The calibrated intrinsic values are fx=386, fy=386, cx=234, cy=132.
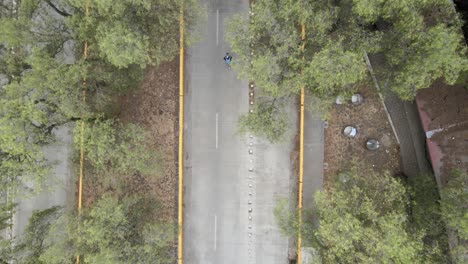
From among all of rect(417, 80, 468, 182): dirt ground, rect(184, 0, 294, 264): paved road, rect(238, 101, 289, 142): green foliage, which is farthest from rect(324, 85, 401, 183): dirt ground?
rect(238, 101, 289, 142): green foliage

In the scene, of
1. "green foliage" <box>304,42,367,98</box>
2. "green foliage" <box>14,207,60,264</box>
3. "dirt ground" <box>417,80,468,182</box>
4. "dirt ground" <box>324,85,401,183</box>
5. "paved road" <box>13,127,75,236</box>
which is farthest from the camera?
"paved road" <box>13,127,75,236</box>

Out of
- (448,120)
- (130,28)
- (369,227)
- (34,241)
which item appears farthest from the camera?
(448,120)

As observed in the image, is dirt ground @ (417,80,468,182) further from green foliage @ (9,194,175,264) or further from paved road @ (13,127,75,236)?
paved road @ (13,127,75,236)

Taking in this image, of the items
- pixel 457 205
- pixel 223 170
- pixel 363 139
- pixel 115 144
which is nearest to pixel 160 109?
pixel 115 144

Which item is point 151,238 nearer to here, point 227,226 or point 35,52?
point 227,226

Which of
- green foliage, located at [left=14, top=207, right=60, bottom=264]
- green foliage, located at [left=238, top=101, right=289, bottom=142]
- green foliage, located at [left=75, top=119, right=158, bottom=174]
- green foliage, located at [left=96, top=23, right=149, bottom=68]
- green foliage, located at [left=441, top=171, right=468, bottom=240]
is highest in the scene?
green foliage, located at [left=96, top=23, right=149, bottom=68]

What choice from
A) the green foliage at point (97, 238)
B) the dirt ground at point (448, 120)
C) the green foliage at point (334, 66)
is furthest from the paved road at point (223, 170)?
the dirt ground at point (448, 120)

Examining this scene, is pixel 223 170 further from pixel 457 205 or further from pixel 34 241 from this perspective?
pixel 457 205
